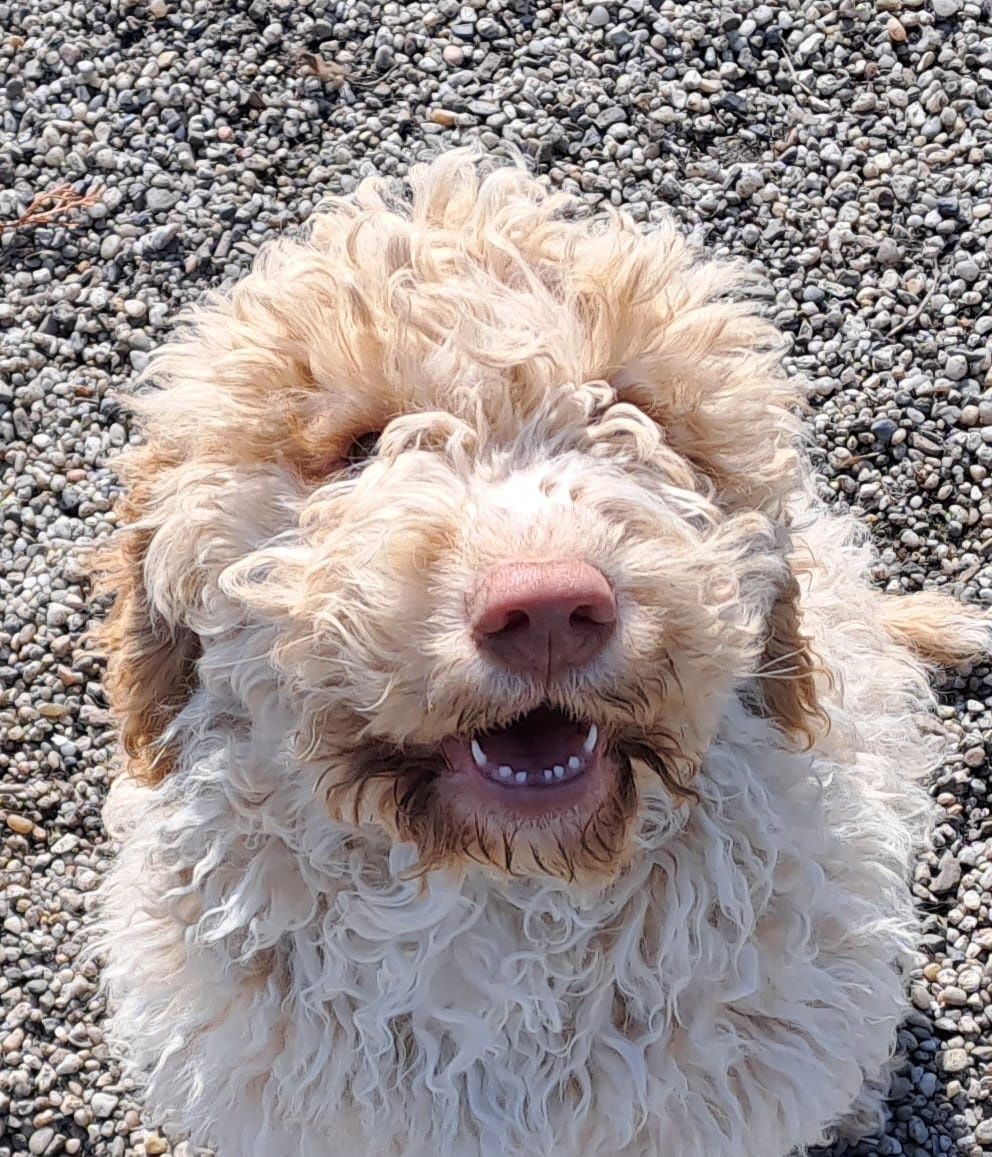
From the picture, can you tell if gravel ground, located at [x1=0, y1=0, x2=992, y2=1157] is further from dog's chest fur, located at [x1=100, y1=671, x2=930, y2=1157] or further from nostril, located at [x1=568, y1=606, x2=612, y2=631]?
nostril, located at [x1=568, y1=606, x2=612, y2=631]

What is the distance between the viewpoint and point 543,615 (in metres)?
1.86

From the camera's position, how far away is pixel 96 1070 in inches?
141

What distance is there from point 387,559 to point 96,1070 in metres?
2.17

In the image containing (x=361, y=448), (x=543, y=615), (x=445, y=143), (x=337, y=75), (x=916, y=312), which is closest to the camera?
(x=543, y=615)

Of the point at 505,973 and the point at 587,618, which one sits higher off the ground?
the point at 587,618

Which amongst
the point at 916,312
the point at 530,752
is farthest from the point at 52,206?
the point at 530,752

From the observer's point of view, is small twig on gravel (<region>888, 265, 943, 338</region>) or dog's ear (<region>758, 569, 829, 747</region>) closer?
dog's ear (<region>758, 569, 829, 747</region>)

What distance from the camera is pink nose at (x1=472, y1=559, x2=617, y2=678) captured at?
1.85 meters

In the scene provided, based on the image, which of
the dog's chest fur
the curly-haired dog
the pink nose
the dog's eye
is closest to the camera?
the pink nose

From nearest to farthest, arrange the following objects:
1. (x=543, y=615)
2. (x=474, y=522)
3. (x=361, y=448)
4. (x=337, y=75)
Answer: (x=543, y=615) < (x=474, y=522) < (x=361, y=448) < (x=337, y=75)

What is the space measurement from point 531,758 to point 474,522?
0.34 meters

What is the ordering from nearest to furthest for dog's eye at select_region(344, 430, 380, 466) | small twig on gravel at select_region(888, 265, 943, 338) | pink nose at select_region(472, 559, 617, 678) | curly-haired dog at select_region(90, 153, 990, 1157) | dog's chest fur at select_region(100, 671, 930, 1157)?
pink nose at select_region(472, 559, 617, 678) < curly-haired dog at select_region(90, 153, 990, 1157) < dog's eye at select_region(344, 430, 380, 466) < dog's chest fur at select_region(100, 671, 930, 1157) < small twig on gravel at select_region(888, 265, 943, 338)

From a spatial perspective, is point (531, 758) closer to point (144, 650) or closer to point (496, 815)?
point (496, 815)

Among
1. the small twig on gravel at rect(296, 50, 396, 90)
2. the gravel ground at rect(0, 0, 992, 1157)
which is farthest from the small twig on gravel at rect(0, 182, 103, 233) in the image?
the small twig on gravel at rect(296, 50, 396, 90)
